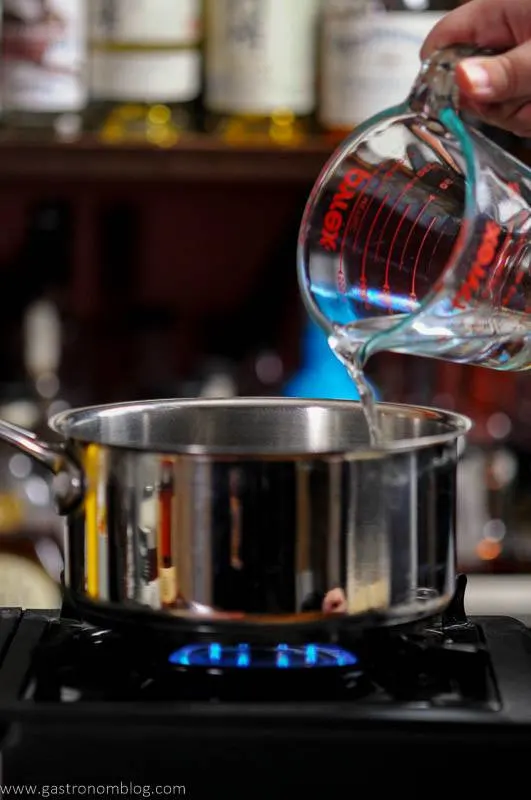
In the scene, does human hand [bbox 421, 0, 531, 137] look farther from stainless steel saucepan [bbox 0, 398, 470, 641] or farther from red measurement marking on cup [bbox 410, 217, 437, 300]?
stainless steel saucepan [bbox 0, 398, 470, 641]

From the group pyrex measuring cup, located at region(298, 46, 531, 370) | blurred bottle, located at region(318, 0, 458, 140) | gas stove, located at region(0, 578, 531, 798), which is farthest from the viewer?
blurred bottle, located at region(318, 0, 458, 140)

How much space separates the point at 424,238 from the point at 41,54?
75 centimetres

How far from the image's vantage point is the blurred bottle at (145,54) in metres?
1.50

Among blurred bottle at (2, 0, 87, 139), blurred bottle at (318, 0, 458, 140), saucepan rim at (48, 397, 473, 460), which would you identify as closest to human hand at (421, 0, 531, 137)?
saucepan rim at (48, 397, 473, 460)

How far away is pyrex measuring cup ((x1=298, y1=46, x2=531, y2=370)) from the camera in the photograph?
0.70 metres

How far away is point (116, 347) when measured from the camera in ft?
6.32

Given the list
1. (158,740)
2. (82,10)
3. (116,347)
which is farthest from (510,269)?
(116,347)

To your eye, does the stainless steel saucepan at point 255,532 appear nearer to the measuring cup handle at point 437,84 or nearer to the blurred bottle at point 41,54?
the measuring cup handle at point 437,84

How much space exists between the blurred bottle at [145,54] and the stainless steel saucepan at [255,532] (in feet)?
2.93

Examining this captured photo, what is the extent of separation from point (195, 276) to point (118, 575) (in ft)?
4.43

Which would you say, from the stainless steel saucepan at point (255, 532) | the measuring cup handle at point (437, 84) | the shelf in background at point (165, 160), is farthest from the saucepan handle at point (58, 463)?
the shelf in background at point (165, 160)

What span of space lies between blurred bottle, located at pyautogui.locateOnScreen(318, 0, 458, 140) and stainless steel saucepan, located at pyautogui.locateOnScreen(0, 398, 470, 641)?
88cm

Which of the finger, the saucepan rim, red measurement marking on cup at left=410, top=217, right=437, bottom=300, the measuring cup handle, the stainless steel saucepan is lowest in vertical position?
the stainless steel saucepan

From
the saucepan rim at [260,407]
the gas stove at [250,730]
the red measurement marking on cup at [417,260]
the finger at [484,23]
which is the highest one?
the finger at [484,23]
